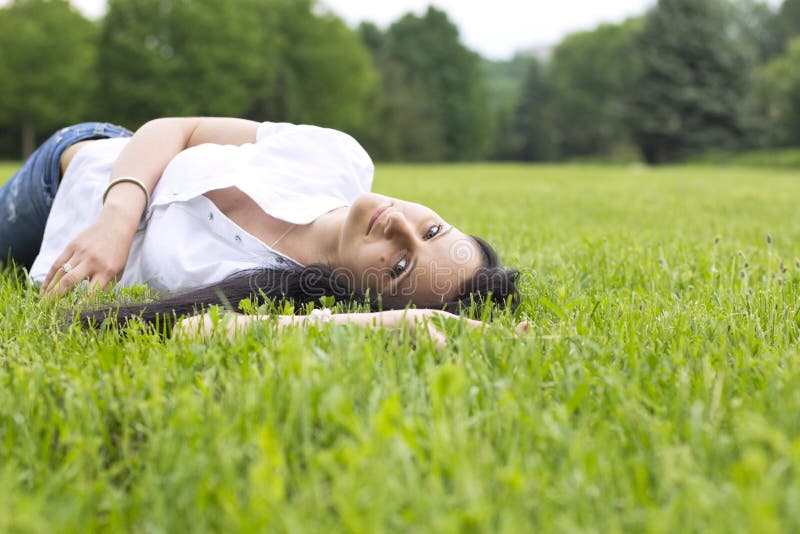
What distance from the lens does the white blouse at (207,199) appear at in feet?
9.73

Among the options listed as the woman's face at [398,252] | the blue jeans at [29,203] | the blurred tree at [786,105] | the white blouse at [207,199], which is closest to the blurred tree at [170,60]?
the blurred tree at [786,105]

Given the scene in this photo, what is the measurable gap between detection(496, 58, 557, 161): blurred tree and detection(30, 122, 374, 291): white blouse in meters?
66.6

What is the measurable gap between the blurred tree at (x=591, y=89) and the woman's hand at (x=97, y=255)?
63.9 m

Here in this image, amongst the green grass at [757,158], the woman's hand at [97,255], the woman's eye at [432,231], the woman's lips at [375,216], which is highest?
the green grass at [757,158]

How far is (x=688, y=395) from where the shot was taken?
5.57ft

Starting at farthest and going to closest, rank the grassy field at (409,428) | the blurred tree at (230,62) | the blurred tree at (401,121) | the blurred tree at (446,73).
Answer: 1. the blurred tree at (446,73)
2. the blurred tree at (401,121)
3. the blurred tree at (230,62)
4. the grassy field at (409,428)

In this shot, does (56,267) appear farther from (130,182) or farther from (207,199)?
(207,199)

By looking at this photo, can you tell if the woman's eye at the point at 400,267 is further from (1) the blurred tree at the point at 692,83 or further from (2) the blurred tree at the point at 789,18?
(2) the blurred tree at the point at 789,18

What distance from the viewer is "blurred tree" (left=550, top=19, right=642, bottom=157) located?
212ft

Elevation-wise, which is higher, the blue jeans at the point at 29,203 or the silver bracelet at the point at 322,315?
the blue jeans at the point at 29,203

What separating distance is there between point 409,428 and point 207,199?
204cm

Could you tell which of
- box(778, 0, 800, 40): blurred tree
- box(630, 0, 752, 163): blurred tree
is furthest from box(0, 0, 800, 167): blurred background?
box(778, 0, 800, 40): blurred tree

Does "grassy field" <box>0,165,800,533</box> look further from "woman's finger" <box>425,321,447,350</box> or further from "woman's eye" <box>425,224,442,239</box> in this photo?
"woman's eye" <box>425,224,442,239</box>

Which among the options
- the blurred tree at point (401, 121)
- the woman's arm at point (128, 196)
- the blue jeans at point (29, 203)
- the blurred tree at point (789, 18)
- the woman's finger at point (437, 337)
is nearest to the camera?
the woman's finger at point (437, 337)
